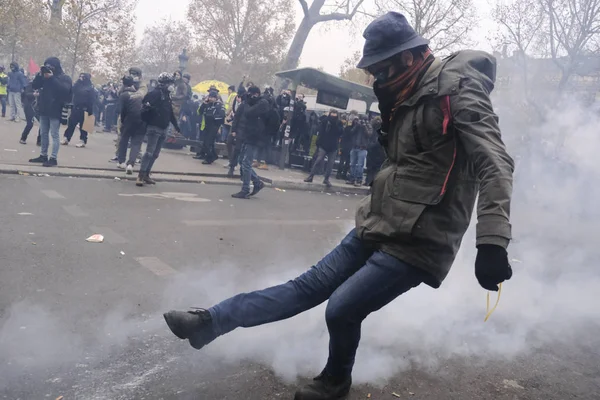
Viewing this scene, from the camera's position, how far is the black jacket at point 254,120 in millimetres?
9656

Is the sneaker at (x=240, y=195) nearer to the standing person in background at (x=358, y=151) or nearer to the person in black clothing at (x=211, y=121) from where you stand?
the person in black clothing at (x=211, y=121)

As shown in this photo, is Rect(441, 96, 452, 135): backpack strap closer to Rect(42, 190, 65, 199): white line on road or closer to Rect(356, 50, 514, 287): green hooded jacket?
Rect(356, 50, 514, 287): green hooded jacket

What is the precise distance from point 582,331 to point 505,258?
3.03 meters

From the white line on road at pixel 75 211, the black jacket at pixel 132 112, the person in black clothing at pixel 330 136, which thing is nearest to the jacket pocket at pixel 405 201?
the white line on road at pixel 75 211

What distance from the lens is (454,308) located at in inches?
177

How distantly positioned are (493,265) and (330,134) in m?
11.3

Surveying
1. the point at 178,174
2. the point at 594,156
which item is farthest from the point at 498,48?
the point at 178,174

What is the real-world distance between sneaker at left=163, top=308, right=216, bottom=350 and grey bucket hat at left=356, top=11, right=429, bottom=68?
1.38 meters

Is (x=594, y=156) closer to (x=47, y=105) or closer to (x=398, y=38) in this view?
(x=47, y=105)

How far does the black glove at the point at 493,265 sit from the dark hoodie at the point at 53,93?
354 inches

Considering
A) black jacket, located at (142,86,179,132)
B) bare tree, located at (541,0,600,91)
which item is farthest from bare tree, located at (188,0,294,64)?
black jacket, located at (142,86,179,132)

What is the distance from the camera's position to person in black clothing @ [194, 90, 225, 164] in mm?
13945

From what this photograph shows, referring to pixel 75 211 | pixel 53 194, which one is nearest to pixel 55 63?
pixel 53 194

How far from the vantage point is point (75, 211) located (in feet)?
22.2
